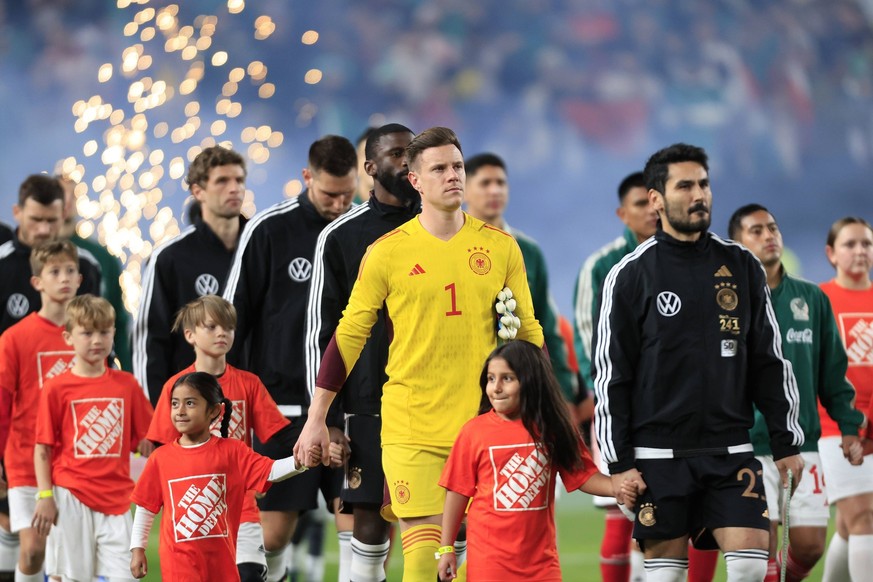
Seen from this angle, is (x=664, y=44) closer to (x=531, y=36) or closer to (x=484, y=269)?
(x=531, y=36)

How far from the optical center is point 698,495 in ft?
18.8

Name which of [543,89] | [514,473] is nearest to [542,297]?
[514,473]

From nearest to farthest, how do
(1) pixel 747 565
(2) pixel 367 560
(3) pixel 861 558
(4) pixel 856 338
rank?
(1) pixel 747 565, (2) pixel 367 560, (3) pixel 861 558, (4) pixel 856 338

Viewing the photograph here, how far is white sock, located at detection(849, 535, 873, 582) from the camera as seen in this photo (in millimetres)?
7578

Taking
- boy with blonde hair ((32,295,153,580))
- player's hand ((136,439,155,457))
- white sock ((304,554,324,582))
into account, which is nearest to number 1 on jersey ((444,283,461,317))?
player's hand ((136,439,155,457))

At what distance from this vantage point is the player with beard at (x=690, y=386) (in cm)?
568

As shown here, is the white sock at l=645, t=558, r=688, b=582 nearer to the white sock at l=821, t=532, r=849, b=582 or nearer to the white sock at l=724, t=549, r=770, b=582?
the white sock at l=724, t=549, r=770, b=582

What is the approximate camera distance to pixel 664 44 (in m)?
21.0

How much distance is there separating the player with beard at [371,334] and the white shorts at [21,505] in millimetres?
2039

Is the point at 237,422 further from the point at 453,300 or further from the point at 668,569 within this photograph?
the point at 668,569

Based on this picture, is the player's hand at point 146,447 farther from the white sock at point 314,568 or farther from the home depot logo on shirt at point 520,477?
the home depot logo on shirt at point 520,477

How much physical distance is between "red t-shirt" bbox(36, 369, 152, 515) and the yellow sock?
6.52ft

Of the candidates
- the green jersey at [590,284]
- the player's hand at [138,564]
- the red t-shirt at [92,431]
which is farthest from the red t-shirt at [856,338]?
the player's hand at [138,564]

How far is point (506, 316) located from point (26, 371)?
9.97 feet
